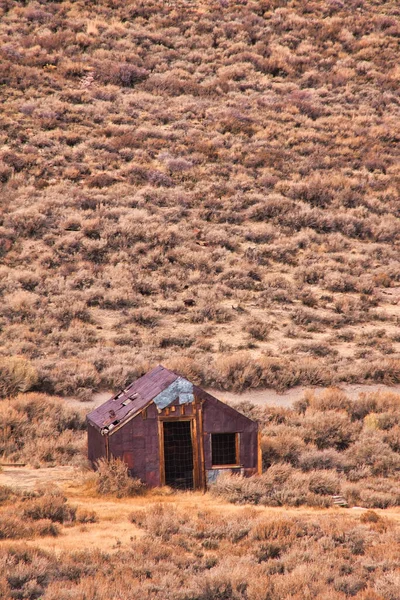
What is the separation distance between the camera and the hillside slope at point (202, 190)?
25.4 metres

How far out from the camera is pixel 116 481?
1345 centimetres

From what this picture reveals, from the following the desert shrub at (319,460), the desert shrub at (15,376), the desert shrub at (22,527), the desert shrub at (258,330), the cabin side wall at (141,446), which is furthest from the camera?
the desert shrub at (258,330)

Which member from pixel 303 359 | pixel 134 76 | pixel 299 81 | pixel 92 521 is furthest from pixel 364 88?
pixel 92 521

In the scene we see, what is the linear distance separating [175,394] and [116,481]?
1.77 m

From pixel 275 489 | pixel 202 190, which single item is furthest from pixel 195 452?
pixel 202 190

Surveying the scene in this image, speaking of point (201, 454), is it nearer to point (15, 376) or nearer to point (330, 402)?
point (330, 402)

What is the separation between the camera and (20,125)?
39719 millimetres

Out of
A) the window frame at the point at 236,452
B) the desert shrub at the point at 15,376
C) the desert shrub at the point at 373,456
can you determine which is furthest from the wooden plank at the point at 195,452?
the desert shrub at the point at 15,376

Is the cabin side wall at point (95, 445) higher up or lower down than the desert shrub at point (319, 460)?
higher up

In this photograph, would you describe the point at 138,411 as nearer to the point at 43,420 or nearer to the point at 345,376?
the point at 43,420

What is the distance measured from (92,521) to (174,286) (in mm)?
17962

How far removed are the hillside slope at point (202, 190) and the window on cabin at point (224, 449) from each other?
25.7 ft

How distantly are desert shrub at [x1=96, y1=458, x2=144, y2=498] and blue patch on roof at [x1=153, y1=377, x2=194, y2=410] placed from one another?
49.6 inches

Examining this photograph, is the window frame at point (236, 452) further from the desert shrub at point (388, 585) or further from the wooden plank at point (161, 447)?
the desert shrub at point (388, 585)
